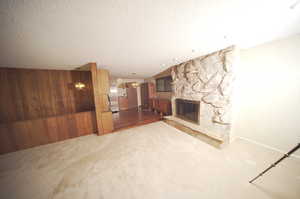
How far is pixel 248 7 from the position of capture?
3.78 ft

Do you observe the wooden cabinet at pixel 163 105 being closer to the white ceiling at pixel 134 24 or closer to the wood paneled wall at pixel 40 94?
the white ceiling at pixel 134 24

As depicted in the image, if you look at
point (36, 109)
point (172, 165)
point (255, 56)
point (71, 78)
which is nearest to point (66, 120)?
point (36, 109)

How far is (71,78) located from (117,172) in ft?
12.4

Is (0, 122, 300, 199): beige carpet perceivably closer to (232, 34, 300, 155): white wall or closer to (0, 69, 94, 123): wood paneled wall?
(232, 34, 300, 155): white wall

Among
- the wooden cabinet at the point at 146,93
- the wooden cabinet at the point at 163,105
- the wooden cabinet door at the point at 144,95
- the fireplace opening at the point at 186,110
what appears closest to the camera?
the fireplace opening at the point at 186,110

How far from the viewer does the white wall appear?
174cm

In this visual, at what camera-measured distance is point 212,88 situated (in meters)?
2.50

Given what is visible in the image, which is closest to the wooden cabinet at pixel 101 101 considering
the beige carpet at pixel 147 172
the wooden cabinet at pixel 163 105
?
the beige carpet at pixel 147 172

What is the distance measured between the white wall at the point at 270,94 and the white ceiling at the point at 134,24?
305mm

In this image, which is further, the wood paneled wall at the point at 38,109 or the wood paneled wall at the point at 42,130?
the wood paneled wall at the point at 38,109

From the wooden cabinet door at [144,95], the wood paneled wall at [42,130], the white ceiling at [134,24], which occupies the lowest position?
the wood paneled wall at [42,130]

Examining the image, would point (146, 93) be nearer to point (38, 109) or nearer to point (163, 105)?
point (163, 105)

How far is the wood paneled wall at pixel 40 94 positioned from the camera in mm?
2756

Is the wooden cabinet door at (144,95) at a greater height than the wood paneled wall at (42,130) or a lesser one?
greater
